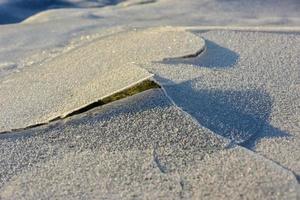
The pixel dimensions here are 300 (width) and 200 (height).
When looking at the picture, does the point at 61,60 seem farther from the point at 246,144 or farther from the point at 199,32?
the point at 246,144

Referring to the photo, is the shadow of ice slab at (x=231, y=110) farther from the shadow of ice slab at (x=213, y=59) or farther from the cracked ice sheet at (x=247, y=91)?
the shadow of ice slab at (x=213, y=59)

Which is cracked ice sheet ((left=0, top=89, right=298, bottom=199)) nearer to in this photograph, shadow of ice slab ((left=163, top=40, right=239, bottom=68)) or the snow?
the snow

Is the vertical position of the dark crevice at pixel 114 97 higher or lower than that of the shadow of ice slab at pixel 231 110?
higher

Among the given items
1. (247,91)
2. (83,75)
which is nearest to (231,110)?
(247,91)

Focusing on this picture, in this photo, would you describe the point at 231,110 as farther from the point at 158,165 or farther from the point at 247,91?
the point at 158,165

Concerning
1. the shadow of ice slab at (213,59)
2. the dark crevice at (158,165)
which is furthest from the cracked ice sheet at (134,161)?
the shadow of ice slab at (213,59)

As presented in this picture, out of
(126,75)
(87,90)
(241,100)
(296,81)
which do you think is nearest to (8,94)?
(87,90)
